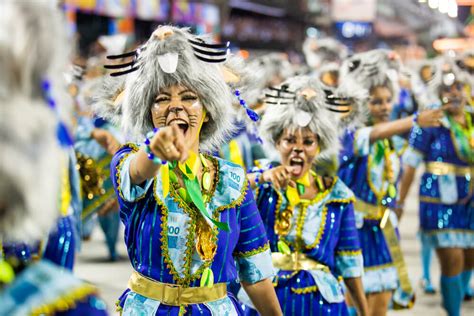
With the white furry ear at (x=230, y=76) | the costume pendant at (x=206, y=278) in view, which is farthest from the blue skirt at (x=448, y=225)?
the costume pendant at (x=206, y=278)

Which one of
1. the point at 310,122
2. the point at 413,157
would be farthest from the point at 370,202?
the point at 310,122

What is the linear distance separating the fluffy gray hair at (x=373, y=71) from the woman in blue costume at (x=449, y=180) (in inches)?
29.9

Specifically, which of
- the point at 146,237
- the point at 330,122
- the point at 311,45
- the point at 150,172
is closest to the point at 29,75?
the point at 150,172

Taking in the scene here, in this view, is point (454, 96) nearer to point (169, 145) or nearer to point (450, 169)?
point (450, 169)

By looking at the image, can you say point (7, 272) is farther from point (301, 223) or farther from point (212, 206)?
point (301, 223)

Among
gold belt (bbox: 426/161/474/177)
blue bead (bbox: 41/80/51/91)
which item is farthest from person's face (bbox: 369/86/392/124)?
blue bead (bbox: 41/80/51/91)

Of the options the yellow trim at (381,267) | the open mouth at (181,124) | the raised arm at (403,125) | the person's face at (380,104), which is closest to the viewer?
the open mouth at (181,124)

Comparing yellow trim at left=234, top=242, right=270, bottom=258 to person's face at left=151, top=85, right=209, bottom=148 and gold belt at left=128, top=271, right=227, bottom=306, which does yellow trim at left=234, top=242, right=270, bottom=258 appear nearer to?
gold belt at left=128, top=271, right=227, bottom=306

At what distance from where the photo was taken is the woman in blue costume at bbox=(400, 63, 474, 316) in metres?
7.55

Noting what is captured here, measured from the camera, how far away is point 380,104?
6.60m

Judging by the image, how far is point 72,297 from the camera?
6.17 feet

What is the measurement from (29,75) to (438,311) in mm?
6918

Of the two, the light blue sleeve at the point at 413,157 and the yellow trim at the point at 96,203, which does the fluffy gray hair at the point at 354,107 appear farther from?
the yellow trim at the point at 96,203

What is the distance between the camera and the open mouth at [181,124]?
3.31 metres
